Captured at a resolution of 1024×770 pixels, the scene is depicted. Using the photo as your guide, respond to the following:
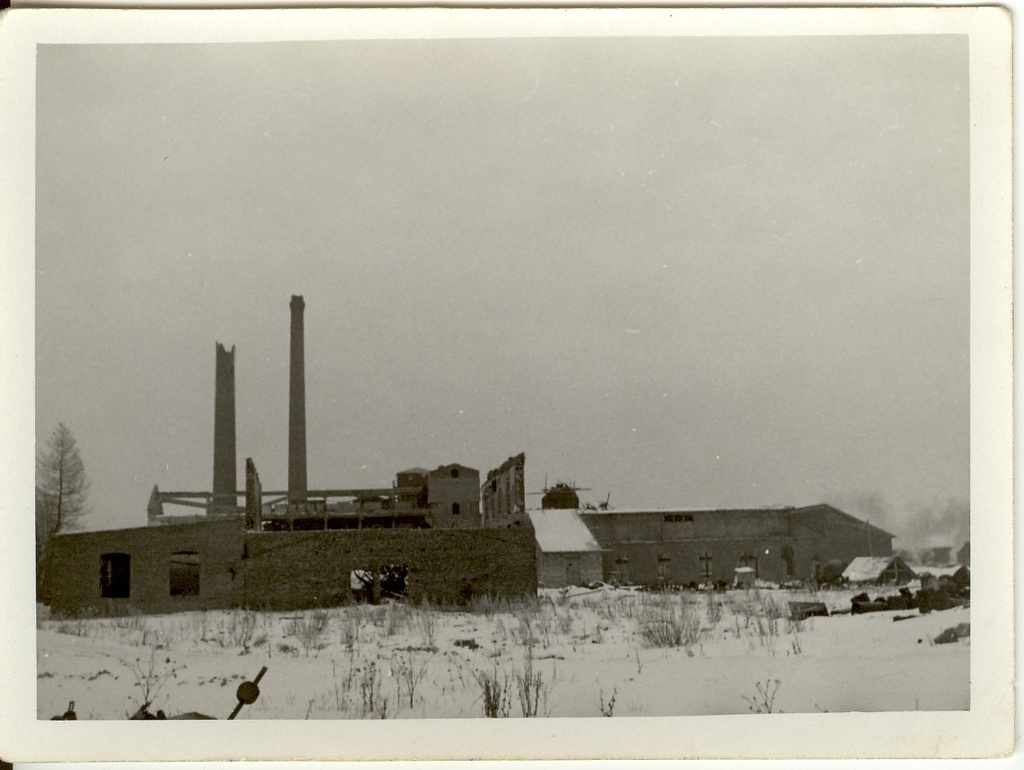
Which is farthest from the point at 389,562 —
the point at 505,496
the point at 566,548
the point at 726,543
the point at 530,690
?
the point at 726,543

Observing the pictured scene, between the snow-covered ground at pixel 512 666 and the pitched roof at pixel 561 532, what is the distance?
82 centimetres

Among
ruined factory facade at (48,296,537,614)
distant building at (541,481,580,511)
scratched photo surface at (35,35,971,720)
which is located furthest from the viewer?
distant building at (541,481,580,511)

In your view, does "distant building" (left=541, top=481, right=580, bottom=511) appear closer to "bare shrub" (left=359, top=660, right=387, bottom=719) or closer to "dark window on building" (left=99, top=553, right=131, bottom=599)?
"bare shrub" (left=359, top=660, right=387, bottom=719)

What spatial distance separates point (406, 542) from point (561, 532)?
1472mm

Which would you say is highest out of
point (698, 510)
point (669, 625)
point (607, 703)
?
point (698, 510)

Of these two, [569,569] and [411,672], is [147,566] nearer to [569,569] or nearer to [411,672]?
[411,672]

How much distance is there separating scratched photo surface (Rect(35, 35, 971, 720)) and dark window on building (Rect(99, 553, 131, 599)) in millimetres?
32

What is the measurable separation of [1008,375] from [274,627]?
5.47 meters

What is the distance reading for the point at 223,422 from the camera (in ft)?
20.5

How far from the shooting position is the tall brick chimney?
240 inches

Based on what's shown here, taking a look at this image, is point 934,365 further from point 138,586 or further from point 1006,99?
point 138,586

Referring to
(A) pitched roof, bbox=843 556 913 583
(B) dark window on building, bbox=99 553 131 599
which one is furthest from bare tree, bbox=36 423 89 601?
(A) pitched roof, bbox=843 556 913 583

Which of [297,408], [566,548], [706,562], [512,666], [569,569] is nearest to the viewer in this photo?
[512,666]

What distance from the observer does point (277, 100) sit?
18.6 feet
